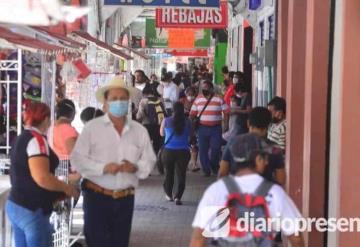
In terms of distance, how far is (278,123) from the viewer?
8.41m

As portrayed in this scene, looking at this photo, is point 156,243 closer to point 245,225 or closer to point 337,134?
point 337,134

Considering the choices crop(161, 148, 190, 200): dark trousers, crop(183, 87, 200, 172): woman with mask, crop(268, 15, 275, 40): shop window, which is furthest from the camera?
crop(183, 87, 200, 172): woman with mask

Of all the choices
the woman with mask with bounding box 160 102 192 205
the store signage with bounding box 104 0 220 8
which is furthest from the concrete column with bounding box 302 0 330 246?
the store signage with bounding box 104 0 220 8

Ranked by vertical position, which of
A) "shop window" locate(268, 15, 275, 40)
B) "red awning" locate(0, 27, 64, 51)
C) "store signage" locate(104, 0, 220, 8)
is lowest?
"red awning" locate(0, 27, 64, 51)

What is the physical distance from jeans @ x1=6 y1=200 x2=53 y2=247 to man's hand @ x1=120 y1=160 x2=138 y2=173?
0.75m

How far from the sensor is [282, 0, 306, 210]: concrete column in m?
7.95

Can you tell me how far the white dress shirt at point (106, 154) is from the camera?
20.4 feet

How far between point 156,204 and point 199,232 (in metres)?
6.94

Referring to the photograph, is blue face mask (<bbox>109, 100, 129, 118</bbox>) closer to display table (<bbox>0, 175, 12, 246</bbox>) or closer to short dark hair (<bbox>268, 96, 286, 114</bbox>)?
display table (<bbox>0, 175, 12, 246</bbox>)

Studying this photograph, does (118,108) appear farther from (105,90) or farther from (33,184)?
(33,184)

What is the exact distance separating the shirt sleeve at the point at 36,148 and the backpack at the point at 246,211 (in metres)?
1.88

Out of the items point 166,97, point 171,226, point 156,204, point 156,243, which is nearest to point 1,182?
point 156,243

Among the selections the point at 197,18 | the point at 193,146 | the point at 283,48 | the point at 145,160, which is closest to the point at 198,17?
the point at 197,18

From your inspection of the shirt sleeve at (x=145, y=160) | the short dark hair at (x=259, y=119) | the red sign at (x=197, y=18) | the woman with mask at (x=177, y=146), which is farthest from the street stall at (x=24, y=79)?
the red sign at (x=197, y=18)
